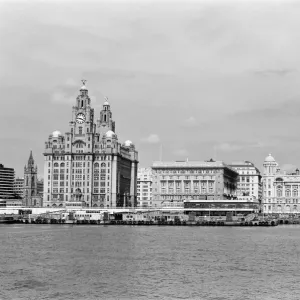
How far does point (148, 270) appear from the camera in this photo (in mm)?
86125

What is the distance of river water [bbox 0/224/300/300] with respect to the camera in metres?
71.0

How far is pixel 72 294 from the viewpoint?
69.9 metres

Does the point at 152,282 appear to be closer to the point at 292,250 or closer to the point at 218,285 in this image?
the point at 218,285

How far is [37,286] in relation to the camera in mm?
73750

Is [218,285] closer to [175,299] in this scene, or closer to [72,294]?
[175,299]

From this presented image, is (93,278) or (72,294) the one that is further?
(93,278)

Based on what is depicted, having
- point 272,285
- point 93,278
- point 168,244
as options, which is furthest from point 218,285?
point 168,244

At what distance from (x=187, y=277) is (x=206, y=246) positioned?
39582 mm

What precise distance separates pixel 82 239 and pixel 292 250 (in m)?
41.9

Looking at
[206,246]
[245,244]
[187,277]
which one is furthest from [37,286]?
[245,244]

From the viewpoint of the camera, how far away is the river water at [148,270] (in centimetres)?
7100

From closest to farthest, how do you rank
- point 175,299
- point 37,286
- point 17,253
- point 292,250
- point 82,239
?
point 175,299 < point 37,286 < point 17,253 < point 292,250 < point 82,239

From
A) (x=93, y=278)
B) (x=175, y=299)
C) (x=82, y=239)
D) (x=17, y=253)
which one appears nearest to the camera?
(x=175, y=299)

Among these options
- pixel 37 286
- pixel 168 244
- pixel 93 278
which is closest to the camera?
pixel 37 286
